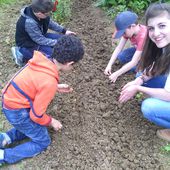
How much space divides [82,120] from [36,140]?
59 centimetres

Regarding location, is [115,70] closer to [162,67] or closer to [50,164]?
[162,67]

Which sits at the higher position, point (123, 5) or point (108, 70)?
point (123, 5)

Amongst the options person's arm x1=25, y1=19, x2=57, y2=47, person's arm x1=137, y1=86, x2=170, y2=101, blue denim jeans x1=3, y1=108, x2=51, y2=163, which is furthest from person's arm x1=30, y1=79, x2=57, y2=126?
person's arm x1=25, y1=19, x2=57, y2=47

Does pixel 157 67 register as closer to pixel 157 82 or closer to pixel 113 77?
pixel 157 82

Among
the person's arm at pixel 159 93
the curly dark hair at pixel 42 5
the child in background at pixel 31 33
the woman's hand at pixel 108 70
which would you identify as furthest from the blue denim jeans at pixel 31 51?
the person's arm at pixel 159 93

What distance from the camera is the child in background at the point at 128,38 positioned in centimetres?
364

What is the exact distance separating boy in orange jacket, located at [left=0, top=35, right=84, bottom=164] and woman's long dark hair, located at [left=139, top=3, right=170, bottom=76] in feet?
2.37

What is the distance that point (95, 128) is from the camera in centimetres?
342

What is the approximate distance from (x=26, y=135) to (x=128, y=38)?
1661 millimetres

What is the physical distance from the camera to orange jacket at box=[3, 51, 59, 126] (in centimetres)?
278

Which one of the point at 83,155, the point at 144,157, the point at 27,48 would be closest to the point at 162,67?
the point at 144,157

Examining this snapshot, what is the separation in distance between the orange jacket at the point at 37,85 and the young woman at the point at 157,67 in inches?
28.7

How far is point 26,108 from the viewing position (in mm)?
2971

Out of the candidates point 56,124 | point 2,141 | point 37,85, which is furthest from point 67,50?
point 2,141
